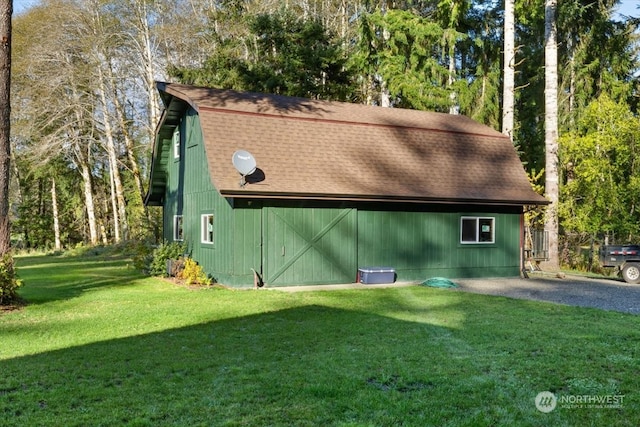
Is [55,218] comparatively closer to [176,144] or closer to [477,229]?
[176,144]

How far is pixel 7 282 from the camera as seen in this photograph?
10.7 meters

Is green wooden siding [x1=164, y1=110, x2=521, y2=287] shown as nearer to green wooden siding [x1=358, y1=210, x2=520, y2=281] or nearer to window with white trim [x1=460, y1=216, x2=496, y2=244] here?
green wooden siding [x1=358, y1=210, x2=520, y2=281]

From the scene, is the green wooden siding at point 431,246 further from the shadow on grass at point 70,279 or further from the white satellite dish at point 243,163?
the shadow on grass at point 70,279

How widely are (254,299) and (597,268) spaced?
1351 centimetres

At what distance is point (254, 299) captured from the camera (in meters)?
11.5

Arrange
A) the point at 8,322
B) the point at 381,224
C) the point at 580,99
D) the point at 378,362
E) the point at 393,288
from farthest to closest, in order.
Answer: the point at 580,99
the point at 381,224
the point at 393,288
the point at 8,322
the point at 378,362

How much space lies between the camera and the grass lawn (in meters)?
4.62

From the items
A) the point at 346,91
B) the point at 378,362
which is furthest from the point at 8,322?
the point at 346,91

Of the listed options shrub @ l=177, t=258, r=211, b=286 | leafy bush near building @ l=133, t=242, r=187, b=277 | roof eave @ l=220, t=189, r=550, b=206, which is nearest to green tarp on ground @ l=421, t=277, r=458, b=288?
roof eave @ l=220, t=189, r=550, b=206

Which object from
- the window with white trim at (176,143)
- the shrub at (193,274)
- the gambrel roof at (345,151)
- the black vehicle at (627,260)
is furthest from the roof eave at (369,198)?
the window with white trim at (176,143)

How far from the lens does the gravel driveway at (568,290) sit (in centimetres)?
1133

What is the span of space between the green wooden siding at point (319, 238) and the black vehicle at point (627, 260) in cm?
263

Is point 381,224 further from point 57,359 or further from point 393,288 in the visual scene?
point 57,359

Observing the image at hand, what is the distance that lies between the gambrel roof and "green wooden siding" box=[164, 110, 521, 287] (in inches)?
22.6
